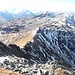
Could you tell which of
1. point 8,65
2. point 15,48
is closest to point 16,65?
point 8,65

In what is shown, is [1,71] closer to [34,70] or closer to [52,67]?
[34,70]

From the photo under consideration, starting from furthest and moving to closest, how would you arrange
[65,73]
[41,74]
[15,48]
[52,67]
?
[15,48]
[65,73]
[52,67]
[41,74]

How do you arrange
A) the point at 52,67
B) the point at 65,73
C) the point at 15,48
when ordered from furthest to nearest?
the point at 15,48, the point at 65,73, the point at 52,67

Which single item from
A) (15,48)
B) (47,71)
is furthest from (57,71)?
(15,48)

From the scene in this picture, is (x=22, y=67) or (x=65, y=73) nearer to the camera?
(x=22, y=67)

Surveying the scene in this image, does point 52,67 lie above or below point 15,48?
below

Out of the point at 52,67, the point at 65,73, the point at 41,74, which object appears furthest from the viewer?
the point at 65,73

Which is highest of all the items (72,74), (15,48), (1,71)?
(15,48)

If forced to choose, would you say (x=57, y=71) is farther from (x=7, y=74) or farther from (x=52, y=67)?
(x=7, y=74)

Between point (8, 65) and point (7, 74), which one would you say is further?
point (8, 65)
